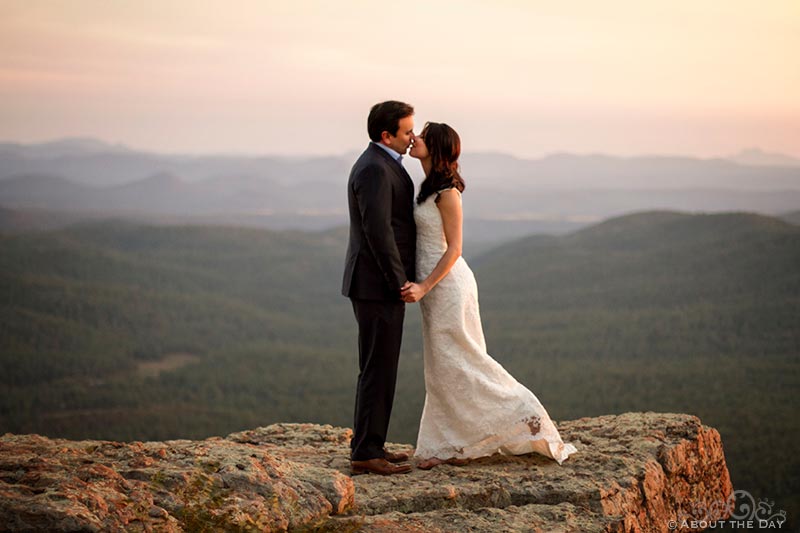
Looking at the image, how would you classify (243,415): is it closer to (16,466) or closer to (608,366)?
(608,366)

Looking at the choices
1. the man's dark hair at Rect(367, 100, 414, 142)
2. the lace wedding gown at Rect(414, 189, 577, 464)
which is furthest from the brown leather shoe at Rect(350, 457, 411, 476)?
the man's dark hair at Rect(367, 100, 414, 142)

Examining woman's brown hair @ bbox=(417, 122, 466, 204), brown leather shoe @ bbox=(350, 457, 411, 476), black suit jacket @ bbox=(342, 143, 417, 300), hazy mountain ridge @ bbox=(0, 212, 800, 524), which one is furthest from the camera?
hazy mountain ridge @ bbox=(0, 212, 800, 524)

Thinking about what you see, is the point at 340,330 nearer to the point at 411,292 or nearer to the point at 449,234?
the point at 449,234

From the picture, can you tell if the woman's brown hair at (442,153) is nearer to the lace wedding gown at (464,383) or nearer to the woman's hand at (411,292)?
the lace wedding gown at (464,383)

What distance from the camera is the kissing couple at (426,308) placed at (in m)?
7.33

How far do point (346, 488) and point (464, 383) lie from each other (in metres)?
1.63

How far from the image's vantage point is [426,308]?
7848mm

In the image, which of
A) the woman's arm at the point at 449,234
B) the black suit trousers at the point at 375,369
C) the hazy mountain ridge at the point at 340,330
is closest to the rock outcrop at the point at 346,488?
the black suit trousers at the point at 375,369

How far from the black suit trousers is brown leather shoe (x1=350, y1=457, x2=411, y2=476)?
5 cm

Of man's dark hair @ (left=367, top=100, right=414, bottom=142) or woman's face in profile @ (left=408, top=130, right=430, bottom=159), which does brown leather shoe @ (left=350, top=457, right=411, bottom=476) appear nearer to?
woman's face in profile @ (left=408, top=130, right=430, bottom=159)

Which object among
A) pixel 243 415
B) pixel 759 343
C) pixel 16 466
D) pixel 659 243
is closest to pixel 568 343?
pixel 759 343

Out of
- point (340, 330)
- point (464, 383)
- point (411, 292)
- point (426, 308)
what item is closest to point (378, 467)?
point (464, 383)

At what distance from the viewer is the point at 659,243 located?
85.5 metres

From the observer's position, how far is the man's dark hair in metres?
7.32
